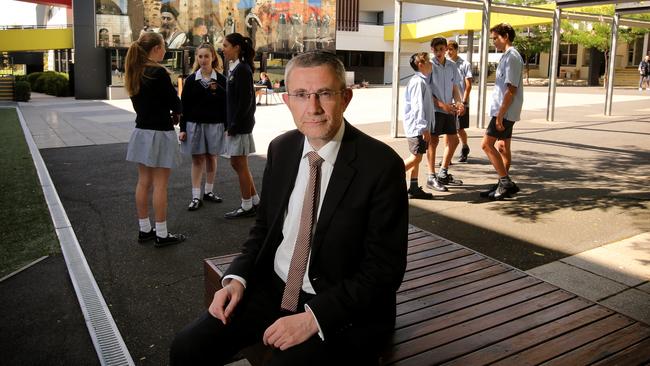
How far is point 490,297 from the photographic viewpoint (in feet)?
9.68

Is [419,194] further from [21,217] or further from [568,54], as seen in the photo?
[568,54]

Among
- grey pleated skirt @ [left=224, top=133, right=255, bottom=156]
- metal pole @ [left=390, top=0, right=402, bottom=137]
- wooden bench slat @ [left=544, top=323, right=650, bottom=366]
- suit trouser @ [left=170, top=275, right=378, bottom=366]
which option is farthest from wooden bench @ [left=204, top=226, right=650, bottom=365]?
metal pole @ [left=390, top=0, right=402, bottom=137]

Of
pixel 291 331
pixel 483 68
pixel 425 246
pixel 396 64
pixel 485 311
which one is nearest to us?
pixel 291 331

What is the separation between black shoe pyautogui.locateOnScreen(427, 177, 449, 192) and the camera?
763 centimetres

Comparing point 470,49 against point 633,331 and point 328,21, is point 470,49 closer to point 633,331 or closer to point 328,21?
point 633,331

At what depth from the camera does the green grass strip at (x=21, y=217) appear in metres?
5.18

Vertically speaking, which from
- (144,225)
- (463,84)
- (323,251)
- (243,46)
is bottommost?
(144,225)

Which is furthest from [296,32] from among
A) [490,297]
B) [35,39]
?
[490,297]

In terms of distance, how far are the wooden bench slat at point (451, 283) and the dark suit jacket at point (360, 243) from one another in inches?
22.7

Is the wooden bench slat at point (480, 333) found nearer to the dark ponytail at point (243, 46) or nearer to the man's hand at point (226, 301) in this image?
the man's hand at point (226, 301)

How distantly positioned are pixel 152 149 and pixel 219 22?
26845 mm

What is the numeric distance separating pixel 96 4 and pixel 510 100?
24189 mm

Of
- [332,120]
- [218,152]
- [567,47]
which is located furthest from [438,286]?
[567,47]

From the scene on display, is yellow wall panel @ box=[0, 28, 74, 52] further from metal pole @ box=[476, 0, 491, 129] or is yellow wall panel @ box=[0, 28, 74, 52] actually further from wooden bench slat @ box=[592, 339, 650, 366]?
wooden bench slat @ box=[592, 339, 650, 366]
